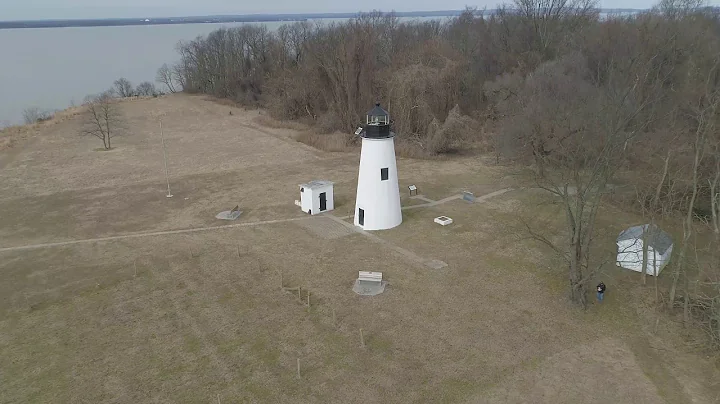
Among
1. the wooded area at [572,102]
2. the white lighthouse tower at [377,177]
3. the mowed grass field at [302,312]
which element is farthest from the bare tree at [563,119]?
the white lighthouse tower at [377,177]

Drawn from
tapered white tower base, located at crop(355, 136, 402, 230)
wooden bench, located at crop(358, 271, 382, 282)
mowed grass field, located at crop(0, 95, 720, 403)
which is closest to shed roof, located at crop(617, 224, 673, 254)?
mowed grass field, located at crop(0, 95, 720, 403)

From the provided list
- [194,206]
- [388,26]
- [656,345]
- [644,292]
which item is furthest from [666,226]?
[388,26]

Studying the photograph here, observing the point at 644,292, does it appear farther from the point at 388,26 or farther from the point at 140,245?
the point at 388,26

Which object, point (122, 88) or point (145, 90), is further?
point (145, 90)

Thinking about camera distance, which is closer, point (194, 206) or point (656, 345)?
point (656, 345)

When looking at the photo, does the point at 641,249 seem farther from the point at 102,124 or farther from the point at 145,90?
the point at 145,90

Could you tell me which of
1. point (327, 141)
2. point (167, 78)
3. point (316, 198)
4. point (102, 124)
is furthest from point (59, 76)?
point (316, 198)
